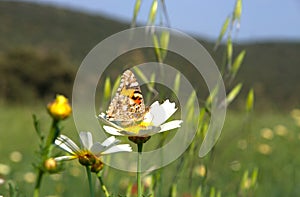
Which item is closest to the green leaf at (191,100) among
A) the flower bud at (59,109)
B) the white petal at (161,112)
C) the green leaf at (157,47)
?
the green leaf at (157,47)

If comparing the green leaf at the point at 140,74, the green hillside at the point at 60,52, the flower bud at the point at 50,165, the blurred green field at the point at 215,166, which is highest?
the green hillside at the point at 60,52

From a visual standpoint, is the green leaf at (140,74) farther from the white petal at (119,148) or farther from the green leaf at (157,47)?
the white petal at (119,148)

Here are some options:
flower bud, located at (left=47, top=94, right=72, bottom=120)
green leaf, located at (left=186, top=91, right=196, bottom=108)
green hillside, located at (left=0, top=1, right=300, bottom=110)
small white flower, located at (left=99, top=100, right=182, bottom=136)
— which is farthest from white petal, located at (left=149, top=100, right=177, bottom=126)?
green hillside, located at (left=0, top=1, right=300, bottom=110)

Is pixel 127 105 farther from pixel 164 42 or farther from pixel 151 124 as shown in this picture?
pixel 164 42

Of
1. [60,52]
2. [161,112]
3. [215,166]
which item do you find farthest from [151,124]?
[60,52]

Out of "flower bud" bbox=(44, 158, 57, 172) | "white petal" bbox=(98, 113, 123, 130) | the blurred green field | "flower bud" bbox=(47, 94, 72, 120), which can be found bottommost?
the blurred green field

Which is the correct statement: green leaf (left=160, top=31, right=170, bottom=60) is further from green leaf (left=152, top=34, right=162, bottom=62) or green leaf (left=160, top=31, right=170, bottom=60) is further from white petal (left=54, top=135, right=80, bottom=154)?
white petal (left=54, top=135, right=80, bottom=154)
